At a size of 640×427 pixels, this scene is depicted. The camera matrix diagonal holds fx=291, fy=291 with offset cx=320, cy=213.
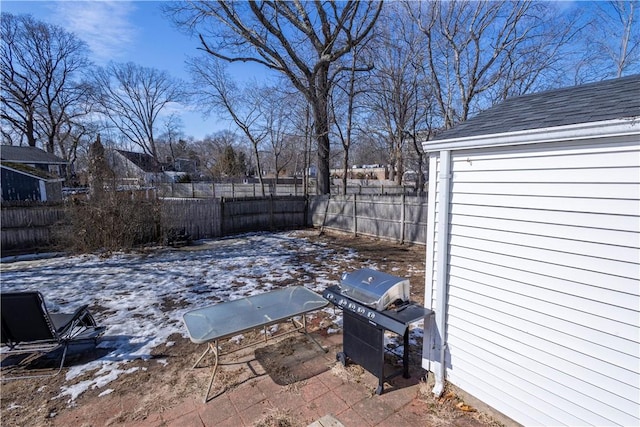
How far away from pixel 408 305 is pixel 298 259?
192 inches

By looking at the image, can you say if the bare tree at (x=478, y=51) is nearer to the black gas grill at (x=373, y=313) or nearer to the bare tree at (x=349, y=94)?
the bare tree at (x=349, y=94)

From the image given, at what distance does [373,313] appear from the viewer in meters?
2.40

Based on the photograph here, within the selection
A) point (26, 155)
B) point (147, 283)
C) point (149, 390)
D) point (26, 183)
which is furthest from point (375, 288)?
point (26, 155)

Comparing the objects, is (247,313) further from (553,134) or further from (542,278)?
(553,134)

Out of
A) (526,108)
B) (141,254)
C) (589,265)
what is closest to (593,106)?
(526,108)

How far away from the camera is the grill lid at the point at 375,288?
2.44 meters

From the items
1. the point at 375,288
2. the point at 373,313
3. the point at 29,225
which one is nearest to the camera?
the point at 373,313

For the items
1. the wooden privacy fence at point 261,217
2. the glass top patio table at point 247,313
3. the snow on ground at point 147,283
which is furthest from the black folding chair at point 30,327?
the wooden privacy fence at point 261,217

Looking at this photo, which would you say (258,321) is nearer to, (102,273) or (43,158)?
(102,273)

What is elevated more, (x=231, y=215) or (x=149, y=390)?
(x=231, y=215)

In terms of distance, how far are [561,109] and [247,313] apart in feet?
10.4

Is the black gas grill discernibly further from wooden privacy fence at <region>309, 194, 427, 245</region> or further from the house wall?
wooden privacy fence at <region>309, 194, 427, 245</region>

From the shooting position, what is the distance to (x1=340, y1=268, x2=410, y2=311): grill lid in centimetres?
244

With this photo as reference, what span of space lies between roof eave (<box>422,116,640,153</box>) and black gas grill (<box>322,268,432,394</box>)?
1231 mm
